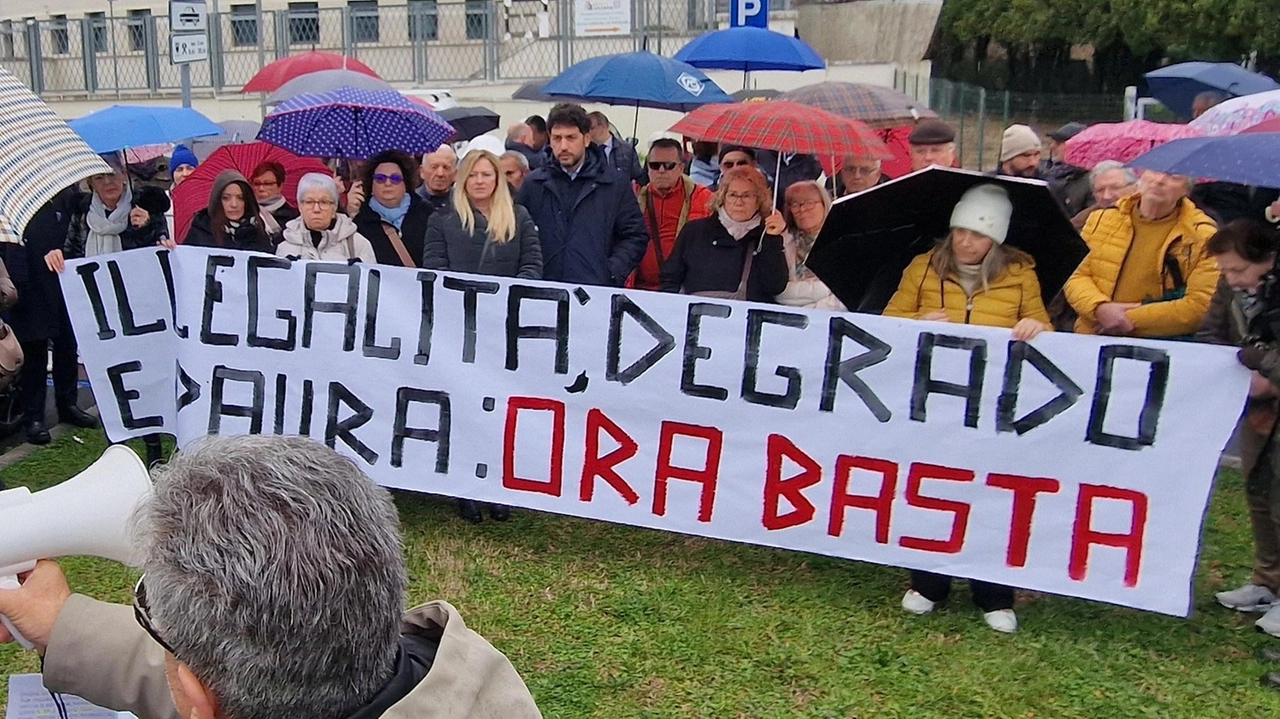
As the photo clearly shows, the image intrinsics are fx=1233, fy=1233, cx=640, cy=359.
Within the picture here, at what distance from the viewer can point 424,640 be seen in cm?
173

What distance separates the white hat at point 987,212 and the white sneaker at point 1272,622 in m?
1.61

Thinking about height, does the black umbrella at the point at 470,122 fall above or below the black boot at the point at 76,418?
above

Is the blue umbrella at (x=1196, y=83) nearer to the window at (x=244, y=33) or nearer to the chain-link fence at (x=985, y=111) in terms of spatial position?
the chain-link fence at (x=985, y=111)

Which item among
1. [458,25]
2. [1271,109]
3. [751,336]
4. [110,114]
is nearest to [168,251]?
[751,336]

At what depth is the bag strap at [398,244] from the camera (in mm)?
5992

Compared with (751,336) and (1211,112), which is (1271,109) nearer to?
(1211,112)

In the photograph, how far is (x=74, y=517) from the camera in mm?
2004

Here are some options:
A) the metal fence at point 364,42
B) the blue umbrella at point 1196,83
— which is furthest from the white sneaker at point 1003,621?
the metal fence at point 364,42

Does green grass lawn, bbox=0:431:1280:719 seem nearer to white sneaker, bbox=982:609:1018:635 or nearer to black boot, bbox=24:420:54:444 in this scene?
white sneaker, bbox=982:609:1018:635

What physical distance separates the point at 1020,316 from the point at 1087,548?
0.84 meters

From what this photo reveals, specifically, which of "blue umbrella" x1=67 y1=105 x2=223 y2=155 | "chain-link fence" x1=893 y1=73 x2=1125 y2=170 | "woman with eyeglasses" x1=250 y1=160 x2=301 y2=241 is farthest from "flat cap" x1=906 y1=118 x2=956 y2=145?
"chain-link fence" x1=893 y1=73 x2=1125 y2=170

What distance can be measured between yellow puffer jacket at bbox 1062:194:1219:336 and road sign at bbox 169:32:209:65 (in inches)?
288

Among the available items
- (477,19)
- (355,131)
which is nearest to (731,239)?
(355,131)

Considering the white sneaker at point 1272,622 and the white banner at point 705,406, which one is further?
the white sneaker at point 1272,622
